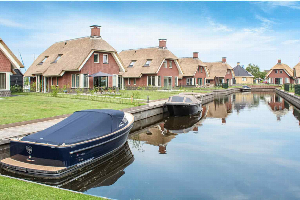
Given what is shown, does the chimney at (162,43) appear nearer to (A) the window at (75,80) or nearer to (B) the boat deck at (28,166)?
(A) the window at (75,80)

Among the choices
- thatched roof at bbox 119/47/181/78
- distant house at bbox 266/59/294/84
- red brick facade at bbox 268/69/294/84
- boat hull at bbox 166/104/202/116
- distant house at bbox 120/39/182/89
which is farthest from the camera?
red brick facade at bbox 268/69/294/84

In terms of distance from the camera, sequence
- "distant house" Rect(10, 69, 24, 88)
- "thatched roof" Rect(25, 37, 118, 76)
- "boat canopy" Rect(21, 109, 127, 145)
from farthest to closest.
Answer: "distant house" Rect(10, 69, 24, 88) < "thatched roof" Rect(25, 37, 118, 76) < "boat canopy" Rect(21, 109, 127, 145)

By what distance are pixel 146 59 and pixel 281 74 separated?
178ft

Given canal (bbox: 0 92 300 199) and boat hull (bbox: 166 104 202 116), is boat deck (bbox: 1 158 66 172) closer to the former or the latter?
canal (bbox: 0 92 300 199)

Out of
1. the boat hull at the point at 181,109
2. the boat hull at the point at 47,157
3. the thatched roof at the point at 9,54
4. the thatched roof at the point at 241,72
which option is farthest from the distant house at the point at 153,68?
the thatched roof at the point at 241,72

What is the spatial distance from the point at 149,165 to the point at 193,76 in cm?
5289

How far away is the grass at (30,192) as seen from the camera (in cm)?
646

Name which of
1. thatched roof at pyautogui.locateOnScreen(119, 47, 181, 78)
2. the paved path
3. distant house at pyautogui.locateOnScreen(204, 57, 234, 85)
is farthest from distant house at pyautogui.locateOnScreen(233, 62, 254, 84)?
the paved path

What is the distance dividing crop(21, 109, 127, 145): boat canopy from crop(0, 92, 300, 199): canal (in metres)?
1.28

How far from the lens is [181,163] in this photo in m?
11.4

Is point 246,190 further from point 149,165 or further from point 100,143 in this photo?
point 100,143

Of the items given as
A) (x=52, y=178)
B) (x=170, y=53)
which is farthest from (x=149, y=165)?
(x=170, y=53)

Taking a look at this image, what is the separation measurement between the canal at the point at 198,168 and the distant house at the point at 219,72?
61.5 meters

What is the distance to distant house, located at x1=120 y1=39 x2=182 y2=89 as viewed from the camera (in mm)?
47188
